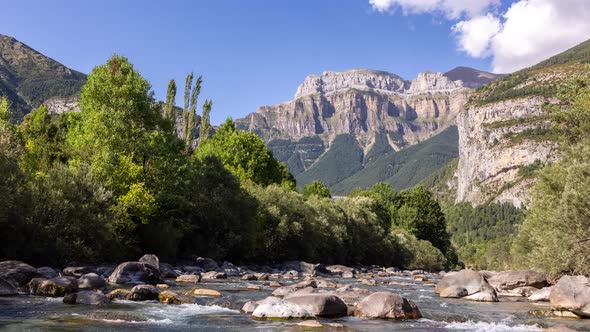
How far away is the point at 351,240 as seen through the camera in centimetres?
9019

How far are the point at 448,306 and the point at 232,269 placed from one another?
26874mm

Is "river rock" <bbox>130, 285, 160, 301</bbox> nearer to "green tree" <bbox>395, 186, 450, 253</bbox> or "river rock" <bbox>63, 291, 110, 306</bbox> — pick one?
"river rock" <bbox>63, 291, 110, 306</bbox>

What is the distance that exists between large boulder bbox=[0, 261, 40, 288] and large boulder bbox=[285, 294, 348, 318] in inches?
587

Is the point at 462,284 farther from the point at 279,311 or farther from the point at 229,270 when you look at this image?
the point at 229,270

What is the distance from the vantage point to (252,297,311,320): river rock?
22.2 meters

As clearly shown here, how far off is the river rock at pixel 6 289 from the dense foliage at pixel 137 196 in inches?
423

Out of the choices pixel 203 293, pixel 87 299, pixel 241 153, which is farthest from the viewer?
pixel 241 153

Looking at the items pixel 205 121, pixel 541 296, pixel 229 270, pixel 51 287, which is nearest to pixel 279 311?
pixel 51 287

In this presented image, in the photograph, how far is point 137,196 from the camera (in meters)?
44.8

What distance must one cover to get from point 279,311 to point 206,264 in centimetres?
3110

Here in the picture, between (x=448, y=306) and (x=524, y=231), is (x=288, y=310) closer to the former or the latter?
(x=448, y=306)

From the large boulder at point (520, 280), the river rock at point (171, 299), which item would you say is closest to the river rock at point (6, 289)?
the river rock at point (171, 299)

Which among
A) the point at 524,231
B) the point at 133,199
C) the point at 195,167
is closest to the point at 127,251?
the point at 133,199

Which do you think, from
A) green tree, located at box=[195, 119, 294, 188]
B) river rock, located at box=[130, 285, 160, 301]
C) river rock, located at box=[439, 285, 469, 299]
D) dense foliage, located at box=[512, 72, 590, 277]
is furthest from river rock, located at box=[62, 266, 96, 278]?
green tree, located at box=[195, 119, 294, 188]
